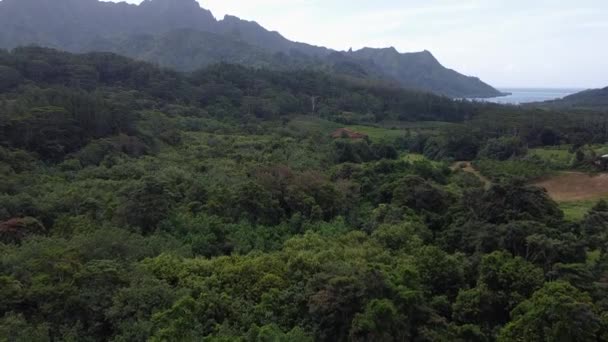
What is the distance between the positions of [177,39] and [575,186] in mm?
88252

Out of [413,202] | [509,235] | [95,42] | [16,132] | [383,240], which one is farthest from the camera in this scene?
[95,42]

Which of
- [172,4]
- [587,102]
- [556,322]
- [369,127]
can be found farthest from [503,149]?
[172,4]

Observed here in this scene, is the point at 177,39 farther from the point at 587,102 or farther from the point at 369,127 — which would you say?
the point at 587,102

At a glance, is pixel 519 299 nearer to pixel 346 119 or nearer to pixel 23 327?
pixel 23 327

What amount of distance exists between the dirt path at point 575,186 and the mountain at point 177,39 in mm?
65805

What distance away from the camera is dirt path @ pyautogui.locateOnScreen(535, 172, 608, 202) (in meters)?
24.5

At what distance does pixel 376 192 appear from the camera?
21.9 meters

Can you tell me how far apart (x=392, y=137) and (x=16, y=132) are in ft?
98.2

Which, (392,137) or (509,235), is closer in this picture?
(509,235)

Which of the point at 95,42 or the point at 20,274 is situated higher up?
the point at 95,42

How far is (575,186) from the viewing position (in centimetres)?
Result: 2620

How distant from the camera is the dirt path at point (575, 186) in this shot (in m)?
24.5

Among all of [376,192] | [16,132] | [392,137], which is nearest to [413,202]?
[376,192]

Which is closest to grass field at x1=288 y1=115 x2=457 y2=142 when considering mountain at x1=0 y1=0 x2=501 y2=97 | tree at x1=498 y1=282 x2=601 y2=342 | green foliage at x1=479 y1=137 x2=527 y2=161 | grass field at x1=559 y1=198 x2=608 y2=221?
green foliage at x1=479 y1=137 x2=527 y2=161
